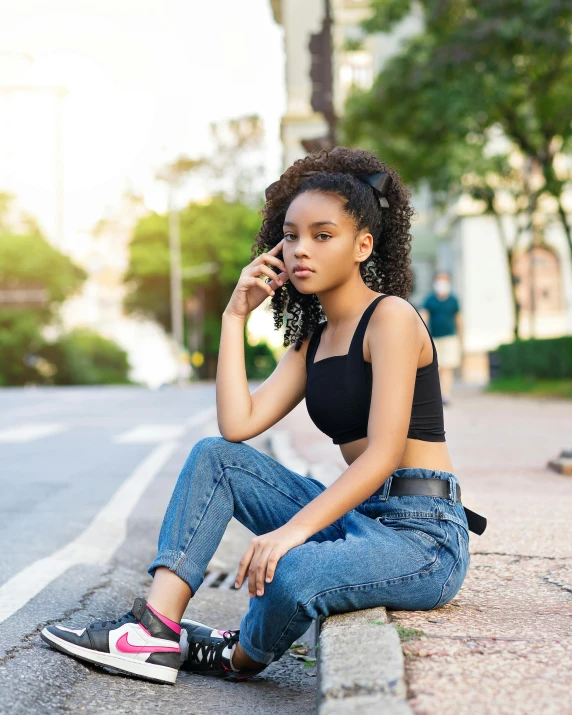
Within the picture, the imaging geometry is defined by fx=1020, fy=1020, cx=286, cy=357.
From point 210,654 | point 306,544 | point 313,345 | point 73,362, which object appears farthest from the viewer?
point 73,362

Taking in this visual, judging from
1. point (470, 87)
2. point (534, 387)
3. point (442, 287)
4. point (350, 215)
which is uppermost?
point (470, 87)

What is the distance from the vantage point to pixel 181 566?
2.93m

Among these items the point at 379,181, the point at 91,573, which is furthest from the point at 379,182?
the point at 91,573

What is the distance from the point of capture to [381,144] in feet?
77.6

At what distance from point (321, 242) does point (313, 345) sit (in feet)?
1.25

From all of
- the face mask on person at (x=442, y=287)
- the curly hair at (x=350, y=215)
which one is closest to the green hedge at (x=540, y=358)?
the face mask on person at (x=442, y=287)

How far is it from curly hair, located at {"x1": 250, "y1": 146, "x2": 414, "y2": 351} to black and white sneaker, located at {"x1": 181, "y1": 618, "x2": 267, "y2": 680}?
0.98 meters

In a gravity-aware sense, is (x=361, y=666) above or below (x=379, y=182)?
below

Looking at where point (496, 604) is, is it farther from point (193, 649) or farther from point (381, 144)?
point (381, 144)

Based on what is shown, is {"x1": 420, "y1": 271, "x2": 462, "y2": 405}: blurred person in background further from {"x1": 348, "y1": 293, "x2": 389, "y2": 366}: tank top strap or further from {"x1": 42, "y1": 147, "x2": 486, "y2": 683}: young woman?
{"x1": 348, "y1": 293, "x2": 389, "y2": 366}: tank top strap

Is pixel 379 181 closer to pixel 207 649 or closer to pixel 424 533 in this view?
pixel 424 533

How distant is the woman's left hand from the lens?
9.03 ft

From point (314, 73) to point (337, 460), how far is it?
34.4ft

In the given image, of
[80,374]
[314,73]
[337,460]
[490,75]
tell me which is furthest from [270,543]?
[80,374]
